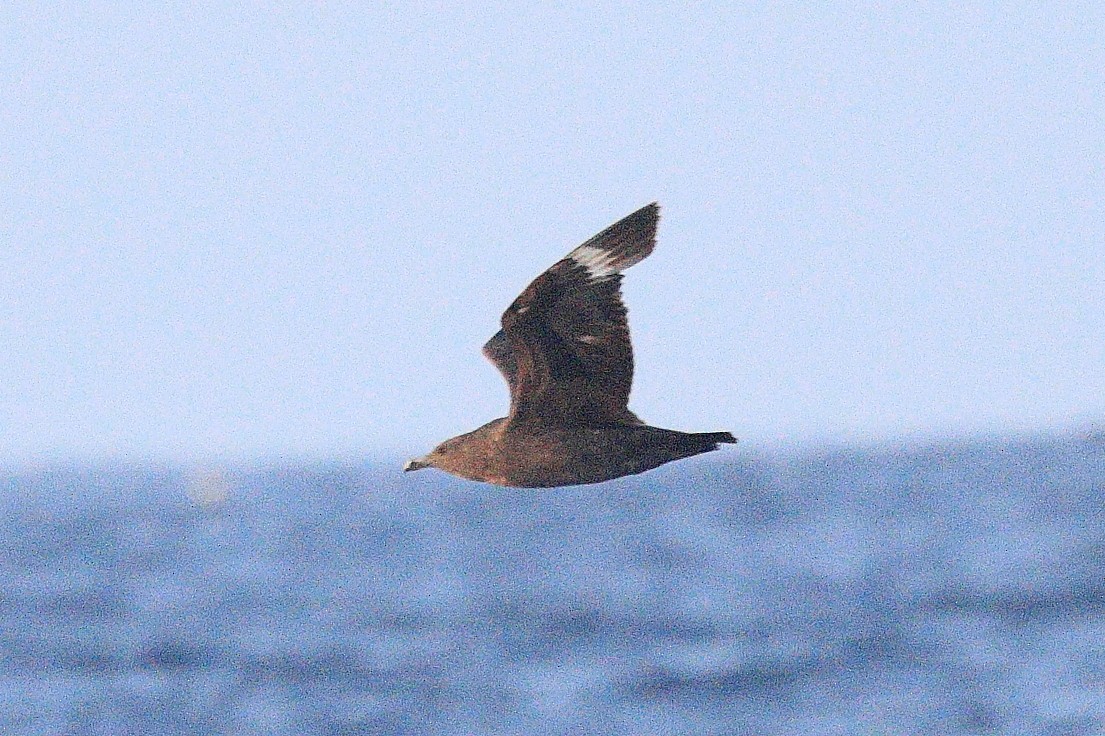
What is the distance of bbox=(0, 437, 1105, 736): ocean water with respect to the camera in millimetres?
22031

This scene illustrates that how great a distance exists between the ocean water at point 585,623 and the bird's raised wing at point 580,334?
12.1 meters

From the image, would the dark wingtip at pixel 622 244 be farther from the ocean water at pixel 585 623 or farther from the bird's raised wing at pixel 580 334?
the ocean water at pixel 585 623

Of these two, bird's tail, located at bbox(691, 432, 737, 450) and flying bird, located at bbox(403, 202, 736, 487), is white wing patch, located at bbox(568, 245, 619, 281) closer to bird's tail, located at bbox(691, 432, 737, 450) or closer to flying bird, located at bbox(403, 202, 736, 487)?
flying bird, located at bbox(403, 202, 736, 487)

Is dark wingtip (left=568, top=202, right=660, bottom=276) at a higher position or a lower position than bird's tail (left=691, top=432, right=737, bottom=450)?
higher

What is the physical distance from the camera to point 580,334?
9203 mm

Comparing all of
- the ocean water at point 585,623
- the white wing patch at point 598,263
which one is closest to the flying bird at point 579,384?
the white wing patch at point 598,263

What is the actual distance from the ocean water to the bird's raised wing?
1210cm

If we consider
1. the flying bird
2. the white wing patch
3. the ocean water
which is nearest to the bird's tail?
the flying bird

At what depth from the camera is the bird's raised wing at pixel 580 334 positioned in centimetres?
913

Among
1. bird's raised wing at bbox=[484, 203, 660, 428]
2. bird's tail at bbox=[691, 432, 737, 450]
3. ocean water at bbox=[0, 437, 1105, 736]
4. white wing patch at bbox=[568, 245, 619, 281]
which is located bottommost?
bird's tail at bbox=[691, 432, 737, 450]

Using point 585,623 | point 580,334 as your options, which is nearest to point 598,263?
point 580,334

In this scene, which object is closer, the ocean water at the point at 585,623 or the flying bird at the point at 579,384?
the flying bird at the point at 579,384

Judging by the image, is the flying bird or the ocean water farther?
the ocean water

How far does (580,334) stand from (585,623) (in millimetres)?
18809
